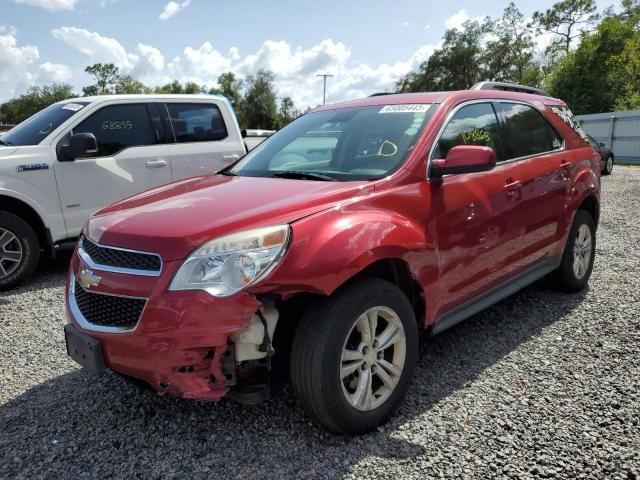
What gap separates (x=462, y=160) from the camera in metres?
2.99

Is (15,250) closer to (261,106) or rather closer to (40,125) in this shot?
(40,125)

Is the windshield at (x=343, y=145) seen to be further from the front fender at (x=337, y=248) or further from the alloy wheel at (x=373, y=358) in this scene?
the alloy wheel at (x=373, y=358)

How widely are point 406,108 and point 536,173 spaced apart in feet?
Answer: 3.94

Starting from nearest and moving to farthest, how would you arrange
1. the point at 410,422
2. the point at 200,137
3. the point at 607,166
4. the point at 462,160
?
the point at 410,422 < the point at 462,160 < the point at 200,137 < the point at 607,166

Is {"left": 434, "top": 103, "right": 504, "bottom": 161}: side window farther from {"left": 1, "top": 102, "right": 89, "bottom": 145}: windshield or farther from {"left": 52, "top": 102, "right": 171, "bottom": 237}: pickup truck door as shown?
{"left": 1, "top": 102, "right": 89, "bottom": 145}: windshield

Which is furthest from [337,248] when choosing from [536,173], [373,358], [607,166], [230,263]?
[607,166]

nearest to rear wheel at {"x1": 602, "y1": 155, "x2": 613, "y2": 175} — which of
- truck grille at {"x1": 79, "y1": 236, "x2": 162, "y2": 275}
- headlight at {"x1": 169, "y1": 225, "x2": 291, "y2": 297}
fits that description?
headlight at {"x1": 169, "y1": 225, "x2": 291, "y2": 297}

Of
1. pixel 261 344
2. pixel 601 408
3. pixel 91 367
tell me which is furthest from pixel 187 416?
pixel 601 408

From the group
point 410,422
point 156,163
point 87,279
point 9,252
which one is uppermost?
point 156,163

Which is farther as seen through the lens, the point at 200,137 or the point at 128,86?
the point at 128,86

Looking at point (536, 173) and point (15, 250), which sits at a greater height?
point (536, 173)

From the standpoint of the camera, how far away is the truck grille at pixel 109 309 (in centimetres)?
238

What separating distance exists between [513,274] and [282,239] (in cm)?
213

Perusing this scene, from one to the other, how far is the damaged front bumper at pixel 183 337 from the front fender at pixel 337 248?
0.20m
